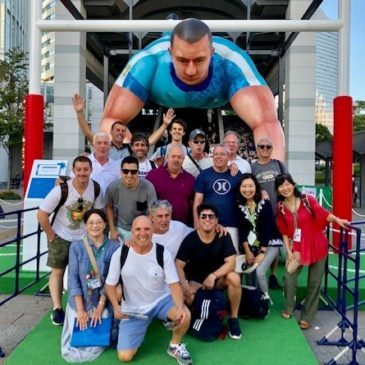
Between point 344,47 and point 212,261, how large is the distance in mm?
3708

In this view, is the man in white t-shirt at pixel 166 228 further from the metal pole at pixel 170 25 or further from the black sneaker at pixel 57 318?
the metal pole at pixel 170 25

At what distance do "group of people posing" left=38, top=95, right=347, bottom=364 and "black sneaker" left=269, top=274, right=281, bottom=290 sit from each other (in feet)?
2.26

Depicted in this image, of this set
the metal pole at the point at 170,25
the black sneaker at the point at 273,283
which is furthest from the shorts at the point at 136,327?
the metal pole at the point at 170,25

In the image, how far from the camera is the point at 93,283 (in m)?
3.21

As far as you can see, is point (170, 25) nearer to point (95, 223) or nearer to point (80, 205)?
point (80, 205)

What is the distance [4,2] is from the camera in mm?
28797

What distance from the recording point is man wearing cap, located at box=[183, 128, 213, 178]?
4.18 metres

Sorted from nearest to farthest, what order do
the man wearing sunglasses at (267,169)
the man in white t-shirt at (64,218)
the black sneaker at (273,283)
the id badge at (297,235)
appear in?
the man in white t-shirt at (64,218) → the id badge at (297,235) → the man wearing sunglasses at (267,169) → the black sneaker at (273,283)

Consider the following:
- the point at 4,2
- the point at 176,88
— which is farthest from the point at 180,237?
the point at 4,2

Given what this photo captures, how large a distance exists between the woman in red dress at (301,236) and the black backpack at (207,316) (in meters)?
0.74

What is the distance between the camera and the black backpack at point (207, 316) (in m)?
3.28

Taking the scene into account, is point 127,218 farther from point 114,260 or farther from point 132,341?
point 132,341

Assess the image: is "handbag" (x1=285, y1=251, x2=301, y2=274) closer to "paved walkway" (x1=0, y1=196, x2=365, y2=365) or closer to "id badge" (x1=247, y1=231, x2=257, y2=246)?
"id badge" (x1=247, y1=231, x2=257, y2=246)

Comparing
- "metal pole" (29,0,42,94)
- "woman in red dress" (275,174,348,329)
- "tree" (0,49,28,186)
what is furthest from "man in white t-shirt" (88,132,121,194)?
"tree" (0,49,28,186)
